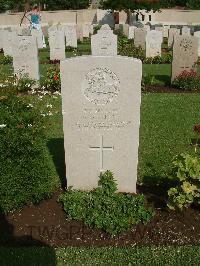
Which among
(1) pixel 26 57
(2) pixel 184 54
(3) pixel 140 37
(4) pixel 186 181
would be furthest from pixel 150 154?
(3) pixel 140 37

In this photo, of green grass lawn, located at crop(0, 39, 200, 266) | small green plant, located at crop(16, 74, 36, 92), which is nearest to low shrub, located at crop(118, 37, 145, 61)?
green grass lawn, located at crop(0, 39, 200, 266)

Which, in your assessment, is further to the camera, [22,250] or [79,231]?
[79,231]

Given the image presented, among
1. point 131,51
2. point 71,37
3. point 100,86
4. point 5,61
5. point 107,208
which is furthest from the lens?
point 71,37

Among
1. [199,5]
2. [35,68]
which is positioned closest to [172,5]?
[199,5]

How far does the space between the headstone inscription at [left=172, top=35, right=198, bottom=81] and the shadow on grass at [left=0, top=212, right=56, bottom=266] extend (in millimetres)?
8922

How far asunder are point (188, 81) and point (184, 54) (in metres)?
0.90

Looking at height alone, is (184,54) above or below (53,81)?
above

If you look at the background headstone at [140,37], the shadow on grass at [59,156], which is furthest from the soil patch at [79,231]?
the background headstone at [140,37]

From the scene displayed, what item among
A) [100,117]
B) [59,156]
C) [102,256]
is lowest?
[102,256]

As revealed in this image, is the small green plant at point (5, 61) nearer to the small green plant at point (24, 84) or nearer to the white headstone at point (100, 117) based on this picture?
the small green plant at point (24, 84)

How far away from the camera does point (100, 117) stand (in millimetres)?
4867

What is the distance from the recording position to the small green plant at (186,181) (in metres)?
4.73

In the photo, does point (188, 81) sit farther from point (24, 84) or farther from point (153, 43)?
point (153, 43)

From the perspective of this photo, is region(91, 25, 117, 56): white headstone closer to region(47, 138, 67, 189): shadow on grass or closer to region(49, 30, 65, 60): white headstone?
region(49, 30, 65, 60): white headstone
